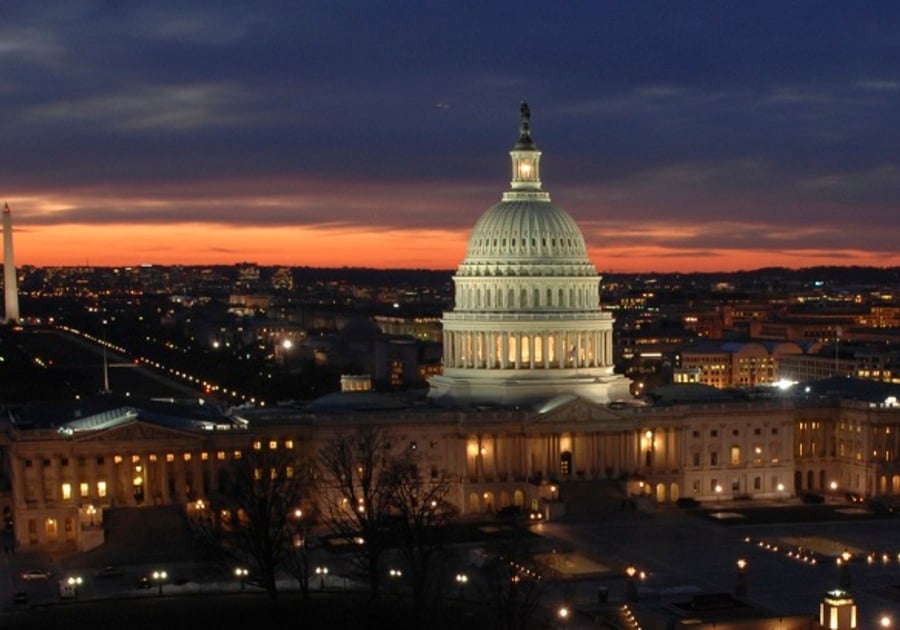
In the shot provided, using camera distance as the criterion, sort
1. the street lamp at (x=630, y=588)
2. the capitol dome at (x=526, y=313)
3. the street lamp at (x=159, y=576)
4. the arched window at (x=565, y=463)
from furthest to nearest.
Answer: the capitol dome at (x=526, y=313) → the arched window at (x=565, y=463) → the street lamp at (x=159, y=576) → the street lamp at (x=630, y=588)

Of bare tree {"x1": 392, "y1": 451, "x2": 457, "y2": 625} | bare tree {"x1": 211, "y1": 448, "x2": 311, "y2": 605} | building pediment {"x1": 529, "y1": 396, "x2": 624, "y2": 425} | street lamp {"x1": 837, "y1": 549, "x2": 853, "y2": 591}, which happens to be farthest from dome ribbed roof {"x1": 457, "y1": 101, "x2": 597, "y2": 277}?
street lamp {"x1": 837, "y1": 549, "x2": 853, "y2": 591}

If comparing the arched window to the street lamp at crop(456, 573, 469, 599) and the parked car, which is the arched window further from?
the parked car

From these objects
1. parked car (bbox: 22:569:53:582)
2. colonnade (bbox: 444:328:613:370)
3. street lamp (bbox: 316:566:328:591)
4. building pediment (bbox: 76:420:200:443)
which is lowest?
parked car (bbox: 22:569:53:582)

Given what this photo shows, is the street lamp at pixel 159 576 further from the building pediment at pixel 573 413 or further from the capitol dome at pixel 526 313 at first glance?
the capitol dome at pixel 526 313

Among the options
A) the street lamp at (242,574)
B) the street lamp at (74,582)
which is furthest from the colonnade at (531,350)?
the street lamp at (74,582)

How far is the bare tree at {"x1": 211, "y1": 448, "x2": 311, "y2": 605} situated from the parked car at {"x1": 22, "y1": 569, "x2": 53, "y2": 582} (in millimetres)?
8803

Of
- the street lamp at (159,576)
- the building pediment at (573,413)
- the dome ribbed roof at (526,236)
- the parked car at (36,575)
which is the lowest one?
the parked car at (36,575)

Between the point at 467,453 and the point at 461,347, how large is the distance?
1533cm

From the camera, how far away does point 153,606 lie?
72188 mm

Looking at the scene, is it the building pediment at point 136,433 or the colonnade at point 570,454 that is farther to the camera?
the colonnade at point 570,454

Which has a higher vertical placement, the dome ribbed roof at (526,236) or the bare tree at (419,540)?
the dome ribbed roof at (526,236)

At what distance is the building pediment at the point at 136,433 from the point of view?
96.2m

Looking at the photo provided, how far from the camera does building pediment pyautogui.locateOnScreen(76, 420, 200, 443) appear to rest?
9625 centimetres

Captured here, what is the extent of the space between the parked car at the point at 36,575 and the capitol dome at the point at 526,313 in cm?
3968
